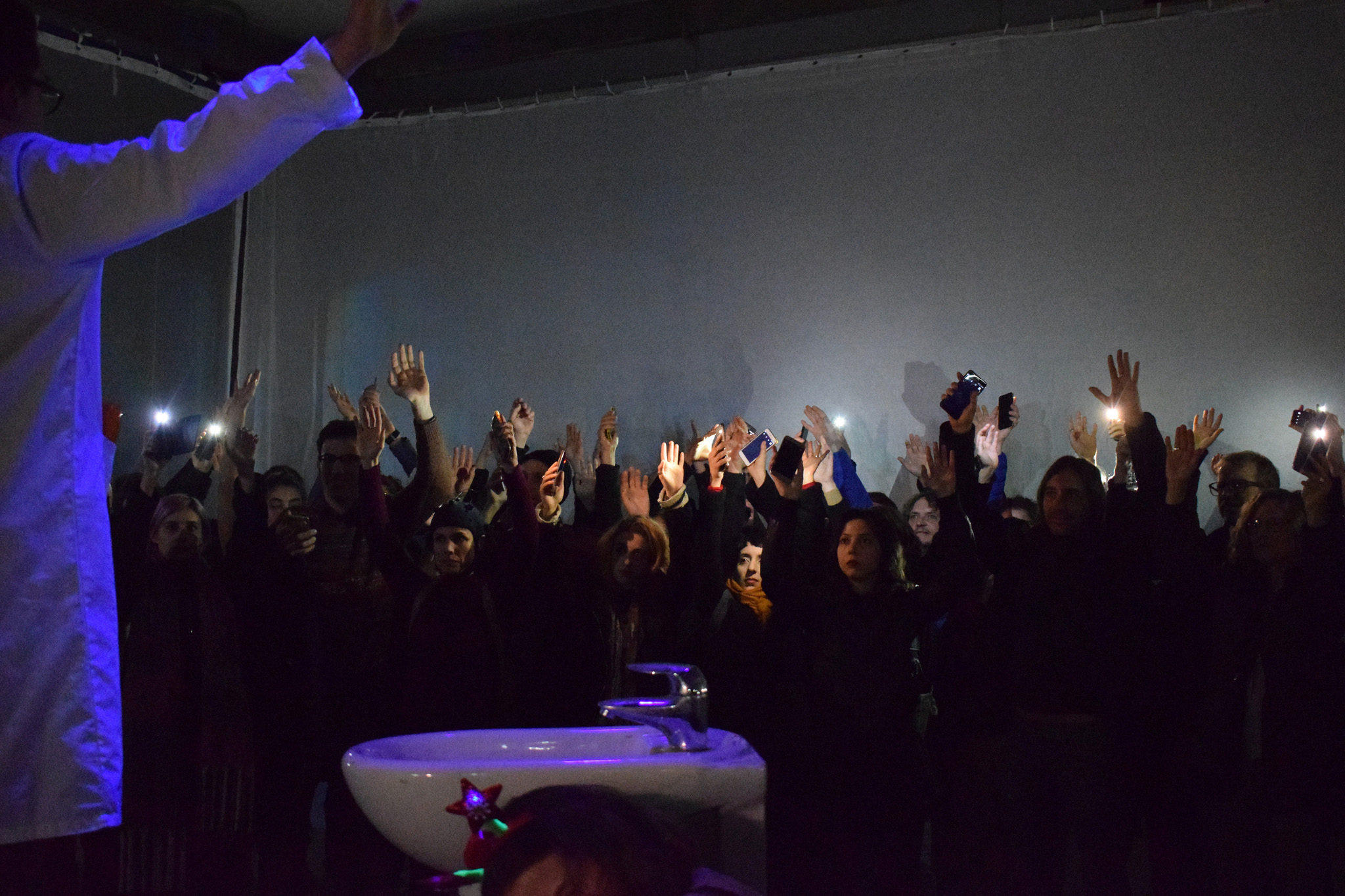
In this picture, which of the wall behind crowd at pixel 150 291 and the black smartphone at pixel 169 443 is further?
the wall behind crowd at pixel 150 291

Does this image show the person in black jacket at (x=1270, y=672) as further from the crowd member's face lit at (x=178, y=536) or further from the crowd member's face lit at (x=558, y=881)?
the crowd member's face lit at (x=178, y=536)

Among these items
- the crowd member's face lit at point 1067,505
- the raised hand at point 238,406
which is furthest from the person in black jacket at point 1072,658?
the raised hand at point 238,406

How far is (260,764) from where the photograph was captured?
117 inches

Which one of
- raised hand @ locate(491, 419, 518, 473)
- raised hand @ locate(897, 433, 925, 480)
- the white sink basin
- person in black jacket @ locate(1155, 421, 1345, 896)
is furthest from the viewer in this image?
raised hand @ locate(897, 433, 925, 480)

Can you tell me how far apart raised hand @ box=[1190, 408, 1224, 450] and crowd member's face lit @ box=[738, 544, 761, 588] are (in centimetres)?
145

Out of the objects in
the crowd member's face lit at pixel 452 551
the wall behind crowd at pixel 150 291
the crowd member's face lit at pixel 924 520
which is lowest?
the crowd member's face lit at pixel 452 551

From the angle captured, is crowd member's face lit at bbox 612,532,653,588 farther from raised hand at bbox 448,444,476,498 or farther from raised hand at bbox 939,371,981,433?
raised hand at bbox 939,371,981,433

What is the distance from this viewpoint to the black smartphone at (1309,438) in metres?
3.00

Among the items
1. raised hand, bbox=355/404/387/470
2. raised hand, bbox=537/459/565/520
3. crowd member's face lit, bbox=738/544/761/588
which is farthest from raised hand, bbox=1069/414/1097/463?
raised hand, bbox=355/404/387/470

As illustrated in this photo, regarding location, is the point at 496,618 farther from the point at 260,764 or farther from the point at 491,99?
the point at 491,99

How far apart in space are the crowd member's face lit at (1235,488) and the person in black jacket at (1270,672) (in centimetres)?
26

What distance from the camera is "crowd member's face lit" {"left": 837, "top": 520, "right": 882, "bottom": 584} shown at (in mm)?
2881

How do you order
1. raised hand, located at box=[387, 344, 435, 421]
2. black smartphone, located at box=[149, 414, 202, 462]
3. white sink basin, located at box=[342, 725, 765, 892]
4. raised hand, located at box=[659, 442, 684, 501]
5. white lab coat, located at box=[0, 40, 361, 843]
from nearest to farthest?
white lab coat, located at box=[0, 40, 361, 843], white sink basin, located at box=[342, 725, 765, 892], raised hand, located at box=[387, 344, 435, 421], raised hand, located at box=[659, 442, 684, 501], black smartphone, located at box=[149, 414, 202, 462]

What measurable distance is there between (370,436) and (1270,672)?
100 inches
